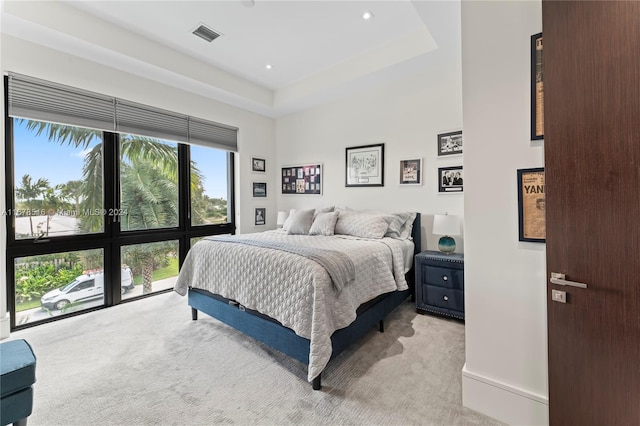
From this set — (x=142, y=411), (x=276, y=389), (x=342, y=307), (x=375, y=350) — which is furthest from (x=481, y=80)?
(x=142, y=411)

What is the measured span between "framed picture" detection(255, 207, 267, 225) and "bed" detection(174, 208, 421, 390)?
196cm

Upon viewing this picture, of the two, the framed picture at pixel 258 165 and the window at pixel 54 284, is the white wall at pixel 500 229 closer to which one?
the framed picture at pixel 258 165

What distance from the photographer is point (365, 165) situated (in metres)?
3.97

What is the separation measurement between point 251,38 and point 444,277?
11.0 feet

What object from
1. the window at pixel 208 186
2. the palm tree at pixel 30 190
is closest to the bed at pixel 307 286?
the window at pixel 208 186

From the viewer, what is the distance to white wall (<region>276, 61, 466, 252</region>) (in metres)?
3.30

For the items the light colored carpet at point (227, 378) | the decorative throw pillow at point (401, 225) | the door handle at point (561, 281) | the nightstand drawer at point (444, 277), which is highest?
the decorative throw pillow at point (401, 225)

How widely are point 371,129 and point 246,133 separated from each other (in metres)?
2.12

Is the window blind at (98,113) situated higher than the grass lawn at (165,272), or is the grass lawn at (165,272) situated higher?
the window blind at (98,113)

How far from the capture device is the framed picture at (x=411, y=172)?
349cm

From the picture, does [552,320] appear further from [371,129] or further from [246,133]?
[246,133]

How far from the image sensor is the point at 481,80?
5.09 feet

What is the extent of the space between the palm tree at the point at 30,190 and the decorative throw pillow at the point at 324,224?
9.52ft

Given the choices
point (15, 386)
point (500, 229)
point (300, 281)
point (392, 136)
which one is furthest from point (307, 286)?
point (392, 136)
